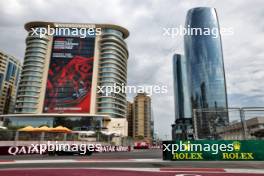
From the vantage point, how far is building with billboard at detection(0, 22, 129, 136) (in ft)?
349

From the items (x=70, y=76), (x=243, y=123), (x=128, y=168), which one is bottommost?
(x=128, y=168)

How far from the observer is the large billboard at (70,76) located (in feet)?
348

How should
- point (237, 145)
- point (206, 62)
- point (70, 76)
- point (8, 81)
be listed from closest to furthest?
1. point (237, 145)
2. point (70, 76)
3. point (206, 62)
4. point (8, 81)

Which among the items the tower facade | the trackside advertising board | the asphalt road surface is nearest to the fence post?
the trackside advertising board

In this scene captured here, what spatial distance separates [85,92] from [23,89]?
83.9ft

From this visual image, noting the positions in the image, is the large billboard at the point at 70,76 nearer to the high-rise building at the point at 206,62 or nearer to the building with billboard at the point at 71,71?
the building with billboard at the point at 71,71

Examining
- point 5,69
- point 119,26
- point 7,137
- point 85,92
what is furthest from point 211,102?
point 7,137

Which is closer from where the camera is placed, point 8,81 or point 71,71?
point 71,71

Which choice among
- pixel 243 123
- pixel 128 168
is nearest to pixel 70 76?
pixel 243 123

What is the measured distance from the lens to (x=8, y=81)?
181500 mm

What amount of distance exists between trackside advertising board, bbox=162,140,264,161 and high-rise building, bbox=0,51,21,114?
521 feet

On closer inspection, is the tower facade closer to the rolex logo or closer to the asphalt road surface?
the rolex logo

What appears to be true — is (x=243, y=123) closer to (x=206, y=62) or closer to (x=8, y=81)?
(x=206, y=62)

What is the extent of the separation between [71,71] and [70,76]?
86.3 inches
